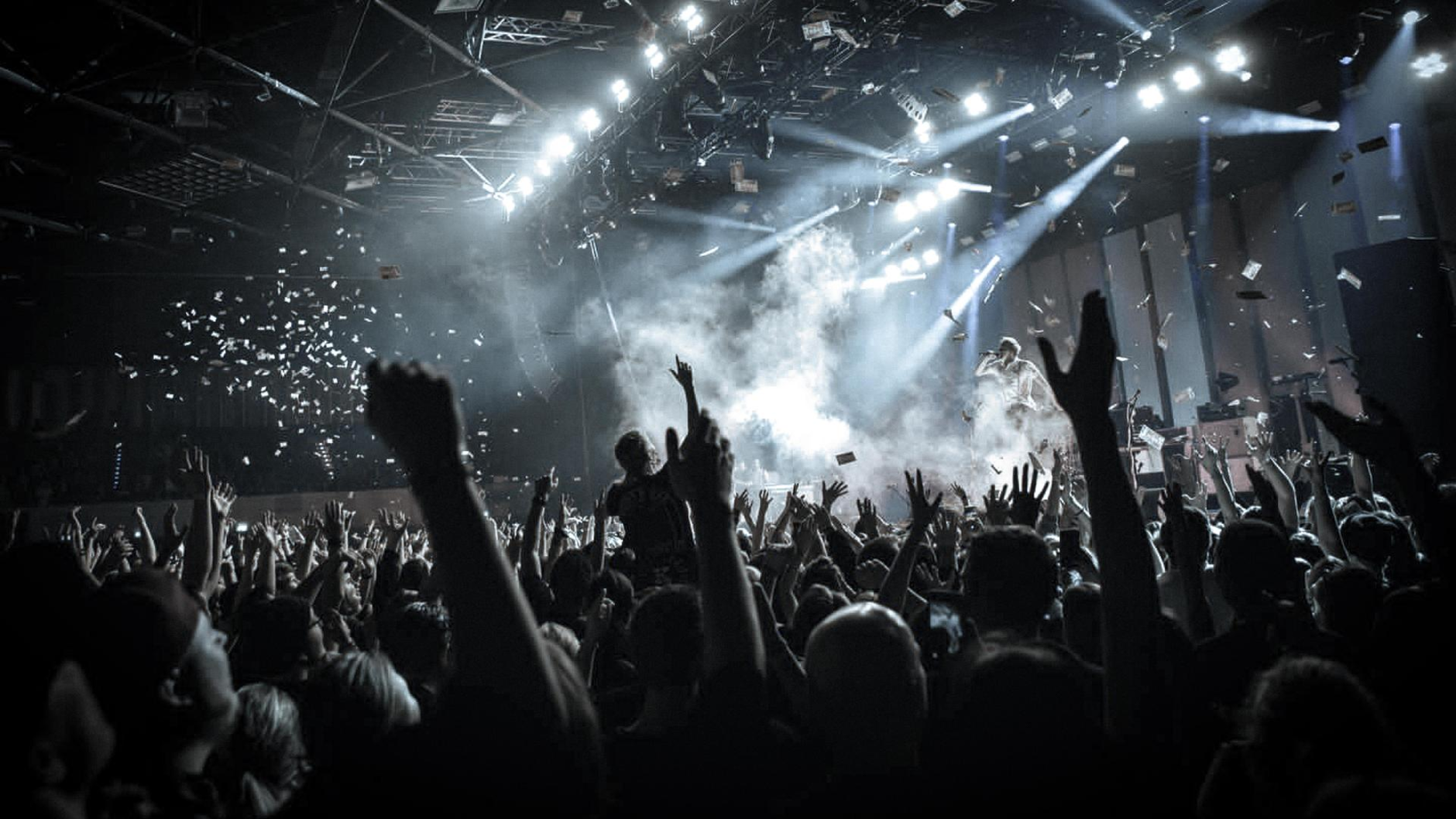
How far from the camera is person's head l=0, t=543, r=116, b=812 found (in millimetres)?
1095

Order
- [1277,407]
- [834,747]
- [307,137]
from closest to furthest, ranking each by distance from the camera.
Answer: [834,747], [307,137], [1277,407]

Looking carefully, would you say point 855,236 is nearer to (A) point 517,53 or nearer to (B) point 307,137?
(A) point 517,53

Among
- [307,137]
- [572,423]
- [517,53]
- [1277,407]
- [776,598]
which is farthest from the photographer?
[572,423]

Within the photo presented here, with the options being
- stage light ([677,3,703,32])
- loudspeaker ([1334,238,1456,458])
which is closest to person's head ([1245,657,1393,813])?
loudspeaker ([1334,238,1456,458])

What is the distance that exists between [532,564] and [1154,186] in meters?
15.3

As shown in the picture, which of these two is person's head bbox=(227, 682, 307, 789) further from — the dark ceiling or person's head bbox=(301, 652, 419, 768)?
the dark ceiling

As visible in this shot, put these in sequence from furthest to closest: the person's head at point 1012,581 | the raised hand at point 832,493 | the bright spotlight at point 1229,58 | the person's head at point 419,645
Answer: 1. the bright spotlight at point 1229,58
2. the raised hand at point 832,493
3. the person's head at point 419,645
4. the person's head at point 1012,581

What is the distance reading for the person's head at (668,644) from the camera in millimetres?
1957

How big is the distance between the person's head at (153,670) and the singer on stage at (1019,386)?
11837 mm

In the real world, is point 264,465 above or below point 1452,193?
below

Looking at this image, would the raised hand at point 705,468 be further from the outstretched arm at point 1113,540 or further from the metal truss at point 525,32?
the metal truss at point 525,32

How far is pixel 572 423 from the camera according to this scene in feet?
56.9

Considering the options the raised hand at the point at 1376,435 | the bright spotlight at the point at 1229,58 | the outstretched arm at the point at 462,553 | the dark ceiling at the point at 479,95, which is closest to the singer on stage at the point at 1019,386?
the dark ceiling at the point at 479,95

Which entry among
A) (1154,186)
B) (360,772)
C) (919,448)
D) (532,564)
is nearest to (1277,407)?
(1154,186)
